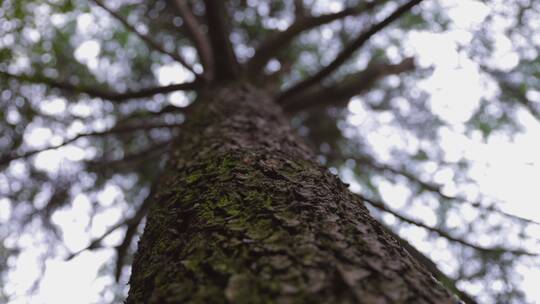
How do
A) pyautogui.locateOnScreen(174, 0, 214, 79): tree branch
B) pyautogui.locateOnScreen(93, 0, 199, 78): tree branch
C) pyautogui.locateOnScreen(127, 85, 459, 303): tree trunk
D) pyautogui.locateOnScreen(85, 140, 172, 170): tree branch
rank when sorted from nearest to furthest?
pyautogui.locateOnScreen(127, 85, 459, 303): tree trunk < pyautogui.locateOnScreen(93, 0, 199, 78): tree branch < pyautogui.locateOnScreen(85, 140, 172, 170): tree branch < pyautogui.locateOnScreen(174, 0, 214, 79): tree branch

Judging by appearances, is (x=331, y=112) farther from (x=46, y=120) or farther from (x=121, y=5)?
(x=46, y=120)

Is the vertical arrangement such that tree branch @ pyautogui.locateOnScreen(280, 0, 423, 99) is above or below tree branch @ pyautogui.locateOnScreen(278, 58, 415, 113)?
below

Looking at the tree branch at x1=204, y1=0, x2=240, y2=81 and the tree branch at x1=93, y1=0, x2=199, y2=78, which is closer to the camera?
the tree branch at x1=93, y1=0, x2=199, y2=78

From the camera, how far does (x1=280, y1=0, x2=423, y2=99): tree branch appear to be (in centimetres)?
252

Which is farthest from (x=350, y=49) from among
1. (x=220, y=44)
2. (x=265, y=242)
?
(x=265, y=242)

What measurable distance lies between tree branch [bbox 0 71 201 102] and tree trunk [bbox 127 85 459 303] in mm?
1974

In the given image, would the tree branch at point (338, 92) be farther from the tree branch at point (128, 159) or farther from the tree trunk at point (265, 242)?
Result: the tree trunk at point (265, 242)

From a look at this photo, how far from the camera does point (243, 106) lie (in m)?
2.70

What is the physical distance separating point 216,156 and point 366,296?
1.04 m

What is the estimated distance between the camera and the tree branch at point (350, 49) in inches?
99.3

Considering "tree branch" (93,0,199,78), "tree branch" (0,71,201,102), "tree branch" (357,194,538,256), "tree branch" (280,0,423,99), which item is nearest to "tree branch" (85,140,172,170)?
"tree branch" (0,71,201,102)

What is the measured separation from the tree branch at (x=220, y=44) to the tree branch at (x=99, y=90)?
265mm

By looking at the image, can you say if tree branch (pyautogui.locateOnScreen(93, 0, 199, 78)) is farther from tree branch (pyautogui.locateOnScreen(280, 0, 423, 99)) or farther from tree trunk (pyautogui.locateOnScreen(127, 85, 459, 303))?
tree trunk (pyautogui.locateOnScreen(127, 85, 459, 303))

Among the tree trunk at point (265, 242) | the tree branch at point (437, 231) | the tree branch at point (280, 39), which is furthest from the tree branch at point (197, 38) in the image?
the tree trunk at point (265, 242)
